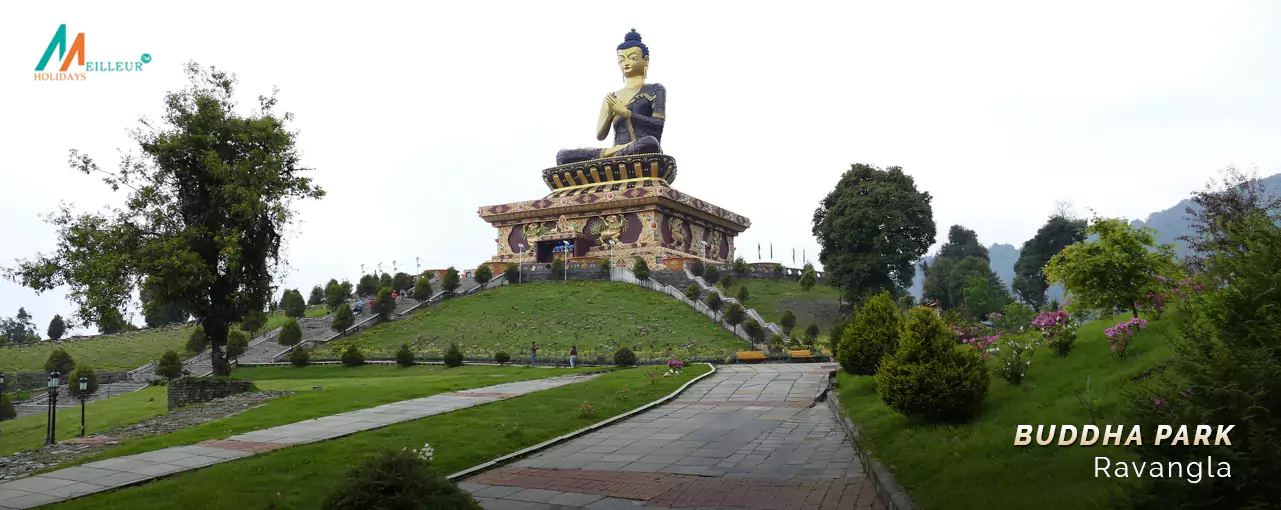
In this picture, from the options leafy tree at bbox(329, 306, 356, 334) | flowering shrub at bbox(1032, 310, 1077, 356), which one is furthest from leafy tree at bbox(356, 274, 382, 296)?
flowering shrub at bbox(1032, 310, 1077, 356)

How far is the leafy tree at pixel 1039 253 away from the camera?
178ft

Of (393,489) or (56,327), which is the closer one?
(393,489)

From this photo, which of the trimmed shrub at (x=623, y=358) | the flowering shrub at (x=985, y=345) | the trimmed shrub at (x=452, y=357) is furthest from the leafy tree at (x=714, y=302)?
the flowering shrub at (x=985, y=345)

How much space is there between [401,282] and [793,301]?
2459 centimetres

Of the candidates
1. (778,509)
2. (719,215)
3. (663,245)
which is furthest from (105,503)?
(719,215)

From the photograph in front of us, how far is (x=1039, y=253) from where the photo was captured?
57.2 meters

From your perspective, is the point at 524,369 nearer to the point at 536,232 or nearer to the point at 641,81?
the point at 536,232

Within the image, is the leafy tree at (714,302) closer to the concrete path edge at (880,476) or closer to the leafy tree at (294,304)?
the concrete path edge at (880,476)

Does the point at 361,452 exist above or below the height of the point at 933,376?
below

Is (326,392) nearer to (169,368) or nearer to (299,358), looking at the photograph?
(299,358)

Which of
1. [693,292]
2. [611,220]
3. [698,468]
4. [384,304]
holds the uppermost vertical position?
[611,220]

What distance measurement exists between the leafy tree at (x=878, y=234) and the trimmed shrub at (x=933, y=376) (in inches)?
1121

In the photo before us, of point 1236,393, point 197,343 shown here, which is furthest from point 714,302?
point 1236,393

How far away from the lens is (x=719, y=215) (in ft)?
188
